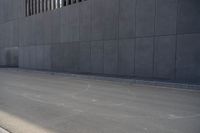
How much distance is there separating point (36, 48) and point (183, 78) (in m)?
21.9

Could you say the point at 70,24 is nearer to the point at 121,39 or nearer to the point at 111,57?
the point at 111,57

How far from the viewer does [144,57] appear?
66.5ft

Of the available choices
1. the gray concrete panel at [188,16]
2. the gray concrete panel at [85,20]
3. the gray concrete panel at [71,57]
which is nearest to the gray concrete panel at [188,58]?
the gray concrete panel at [188,16]

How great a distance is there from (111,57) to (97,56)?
6.26 feet

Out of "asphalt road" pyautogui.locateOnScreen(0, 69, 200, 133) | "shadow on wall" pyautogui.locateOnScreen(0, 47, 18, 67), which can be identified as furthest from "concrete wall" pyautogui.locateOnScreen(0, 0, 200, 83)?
"asphalt road" pyautogui.locateOnScreen(0, 69, 200, 133)

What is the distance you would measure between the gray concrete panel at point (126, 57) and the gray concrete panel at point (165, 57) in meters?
2.43

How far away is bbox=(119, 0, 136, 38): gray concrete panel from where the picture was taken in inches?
840

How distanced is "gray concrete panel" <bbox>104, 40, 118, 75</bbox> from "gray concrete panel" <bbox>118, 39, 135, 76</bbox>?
19.9 inches

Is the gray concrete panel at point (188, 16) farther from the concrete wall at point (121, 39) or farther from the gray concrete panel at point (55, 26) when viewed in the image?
the gray concrete panel at point (55, 26)

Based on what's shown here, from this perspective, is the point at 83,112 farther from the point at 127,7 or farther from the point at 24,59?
the point at 24,59

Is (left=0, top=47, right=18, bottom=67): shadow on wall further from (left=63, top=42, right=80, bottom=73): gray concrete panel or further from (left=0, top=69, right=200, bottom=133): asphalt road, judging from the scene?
(left=0, top=69, right=200, bottom=133): asphalt road

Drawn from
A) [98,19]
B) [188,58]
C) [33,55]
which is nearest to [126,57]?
[98,19]

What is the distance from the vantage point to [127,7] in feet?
71.6

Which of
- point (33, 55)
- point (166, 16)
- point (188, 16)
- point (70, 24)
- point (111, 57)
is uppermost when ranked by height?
point (70, 24)
